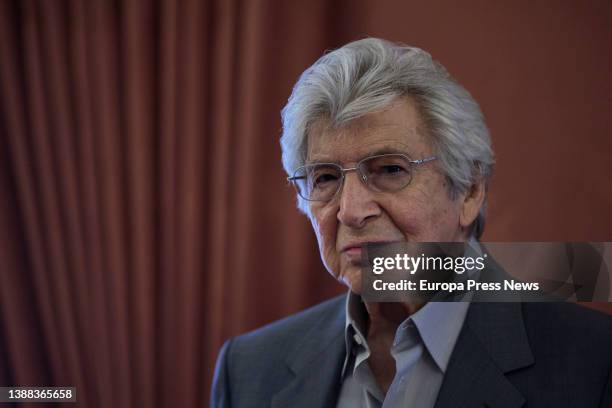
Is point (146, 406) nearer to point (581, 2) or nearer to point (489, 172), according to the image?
point (489, 172)

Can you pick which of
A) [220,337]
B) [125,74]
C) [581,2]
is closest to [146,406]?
[220,337]

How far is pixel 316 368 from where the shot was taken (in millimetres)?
1337

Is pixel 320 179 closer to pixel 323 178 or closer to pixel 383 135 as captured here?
pixel 323 178

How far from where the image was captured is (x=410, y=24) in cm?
160

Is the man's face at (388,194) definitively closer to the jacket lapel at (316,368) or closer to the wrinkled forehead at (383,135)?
the wrinkled forehead at (383,135)

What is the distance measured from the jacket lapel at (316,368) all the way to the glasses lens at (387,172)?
15.5 inches

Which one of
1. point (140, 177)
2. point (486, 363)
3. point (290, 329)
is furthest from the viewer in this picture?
point (140, 177)

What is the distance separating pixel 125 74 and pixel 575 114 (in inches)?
46.5

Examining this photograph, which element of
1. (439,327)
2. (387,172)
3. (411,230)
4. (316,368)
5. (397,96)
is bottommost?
(316,368)

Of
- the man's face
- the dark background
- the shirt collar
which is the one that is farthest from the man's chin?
the dark background

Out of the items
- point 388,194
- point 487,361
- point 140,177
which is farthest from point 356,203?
point 140,177

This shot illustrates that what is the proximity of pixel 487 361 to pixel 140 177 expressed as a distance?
1026 mm

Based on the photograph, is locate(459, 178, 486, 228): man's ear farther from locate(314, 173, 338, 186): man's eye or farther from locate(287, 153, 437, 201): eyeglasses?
locate(314, 173, 338, 186): man's eye

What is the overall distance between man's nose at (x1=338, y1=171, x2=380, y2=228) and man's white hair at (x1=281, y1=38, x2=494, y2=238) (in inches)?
4.7
